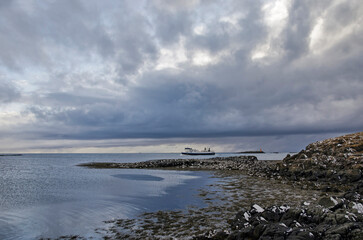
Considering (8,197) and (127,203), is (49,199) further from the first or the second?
(127,203)

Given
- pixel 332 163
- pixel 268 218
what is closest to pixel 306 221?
pixel 268 218

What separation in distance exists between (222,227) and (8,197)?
20165 millimetres

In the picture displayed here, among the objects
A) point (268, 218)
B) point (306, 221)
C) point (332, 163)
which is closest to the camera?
point (306, 221)

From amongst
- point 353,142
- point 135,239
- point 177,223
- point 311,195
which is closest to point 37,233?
point 135,239

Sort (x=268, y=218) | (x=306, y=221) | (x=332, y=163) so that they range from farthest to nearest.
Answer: (x=332, y=163) → (x=268, y=218) → (x=306, y=221)

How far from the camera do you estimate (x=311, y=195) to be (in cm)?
1944

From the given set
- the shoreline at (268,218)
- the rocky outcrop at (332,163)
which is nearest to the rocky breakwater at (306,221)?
the shoreline at (268,218)

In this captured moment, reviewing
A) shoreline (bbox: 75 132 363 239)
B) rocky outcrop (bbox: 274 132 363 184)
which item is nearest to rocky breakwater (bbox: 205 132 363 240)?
shoreline (bbox: 75 132 363 239)

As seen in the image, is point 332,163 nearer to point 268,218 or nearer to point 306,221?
point 306,221

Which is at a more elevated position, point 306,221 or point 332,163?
point 306,221

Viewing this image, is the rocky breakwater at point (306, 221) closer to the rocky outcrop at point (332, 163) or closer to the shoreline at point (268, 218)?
the shoreline at point (268, 218)

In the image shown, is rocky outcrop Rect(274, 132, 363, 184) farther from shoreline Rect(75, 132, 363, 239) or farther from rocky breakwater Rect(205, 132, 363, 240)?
rocky breakwater Rect(205, 132, 363, 240)

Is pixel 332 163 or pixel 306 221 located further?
pixel 332 163

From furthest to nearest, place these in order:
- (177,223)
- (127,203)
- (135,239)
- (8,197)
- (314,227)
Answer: (8,197) < (127,203) < (177,223) < (135,239) < (314,227)
